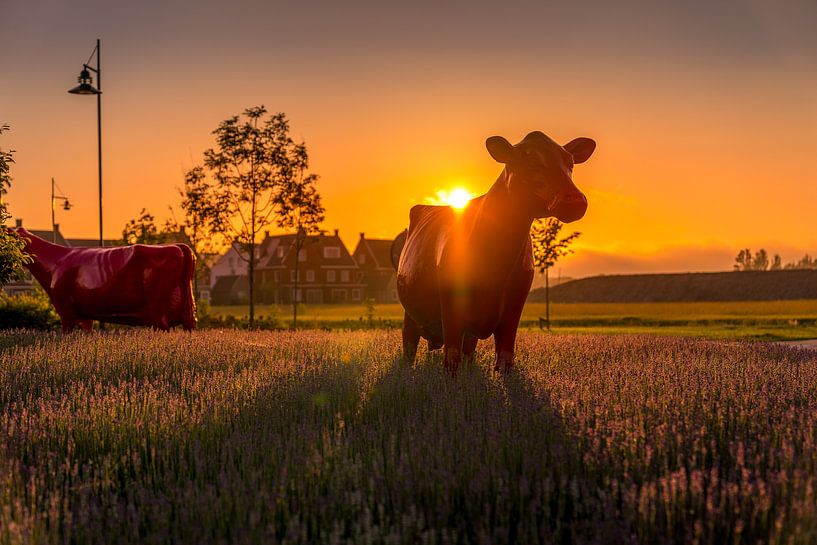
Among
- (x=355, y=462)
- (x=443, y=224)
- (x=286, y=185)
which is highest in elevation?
(x=286, y=185)

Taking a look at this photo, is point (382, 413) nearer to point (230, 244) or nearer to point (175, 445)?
point (175, 445)

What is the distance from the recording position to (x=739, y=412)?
524cm

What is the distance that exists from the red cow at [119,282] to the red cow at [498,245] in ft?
23.7

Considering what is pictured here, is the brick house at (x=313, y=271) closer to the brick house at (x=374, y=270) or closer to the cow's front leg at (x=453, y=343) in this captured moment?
the brick house at (x=374, y=270)

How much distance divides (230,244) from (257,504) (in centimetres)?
1926

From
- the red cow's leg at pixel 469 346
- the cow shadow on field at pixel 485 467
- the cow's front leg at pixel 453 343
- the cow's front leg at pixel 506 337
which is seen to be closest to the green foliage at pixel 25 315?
the red cow's leg at pixel 469 346

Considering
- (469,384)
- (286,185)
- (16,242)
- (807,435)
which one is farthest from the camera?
(286,185)

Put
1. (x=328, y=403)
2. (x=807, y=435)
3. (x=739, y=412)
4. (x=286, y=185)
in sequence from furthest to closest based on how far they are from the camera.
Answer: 1. (x=286, y=185)
2. (x=328, y=403)
3. (x=739, y=412)
4. (x=807, y=435)

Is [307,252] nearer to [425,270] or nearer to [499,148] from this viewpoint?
[425,270]

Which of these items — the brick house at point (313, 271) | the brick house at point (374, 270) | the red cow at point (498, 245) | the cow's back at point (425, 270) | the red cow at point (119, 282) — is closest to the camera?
the red cow at point (498, 245)

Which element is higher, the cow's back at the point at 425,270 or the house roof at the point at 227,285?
the house roof at the point at 227,285

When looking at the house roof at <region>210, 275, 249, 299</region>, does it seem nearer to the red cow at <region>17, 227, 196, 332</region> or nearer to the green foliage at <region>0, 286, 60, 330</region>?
the green foliage at <region>0, 286, 60, 330</region>

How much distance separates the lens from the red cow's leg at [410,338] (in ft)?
28.2

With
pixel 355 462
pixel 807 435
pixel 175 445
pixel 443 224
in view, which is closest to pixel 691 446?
pixel 807 435
